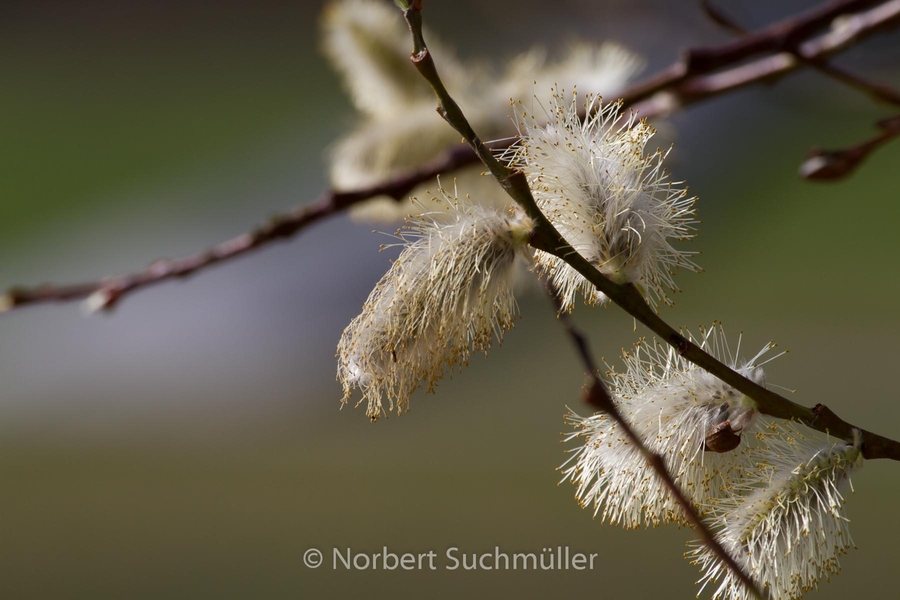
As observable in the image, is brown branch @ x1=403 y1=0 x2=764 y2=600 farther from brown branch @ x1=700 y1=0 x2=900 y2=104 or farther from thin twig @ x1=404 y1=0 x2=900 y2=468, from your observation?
brown branch @ x1=700 y1=0 x2=900 y2=104

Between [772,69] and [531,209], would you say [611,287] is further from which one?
[772,69]

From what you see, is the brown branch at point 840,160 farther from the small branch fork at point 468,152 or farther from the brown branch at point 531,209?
the brown branch at point 531,209

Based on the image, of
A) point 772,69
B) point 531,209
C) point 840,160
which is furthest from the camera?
point 772,69

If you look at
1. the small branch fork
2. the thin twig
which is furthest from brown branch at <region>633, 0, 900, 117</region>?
the thin twig

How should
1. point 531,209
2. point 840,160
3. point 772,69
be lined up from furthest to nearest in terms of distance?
point 772,69, point 840,160, point 531,209

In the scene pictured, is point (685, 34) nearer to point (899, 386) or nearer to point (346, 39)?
point (346, 39)

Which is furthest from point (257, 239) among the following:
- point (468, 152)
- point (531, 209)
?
point (531, 209)

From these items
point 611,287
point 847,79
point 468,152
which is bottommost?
point 611,287

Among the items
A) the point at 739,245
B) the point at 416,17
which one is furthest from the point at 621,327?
the point at 416,17
